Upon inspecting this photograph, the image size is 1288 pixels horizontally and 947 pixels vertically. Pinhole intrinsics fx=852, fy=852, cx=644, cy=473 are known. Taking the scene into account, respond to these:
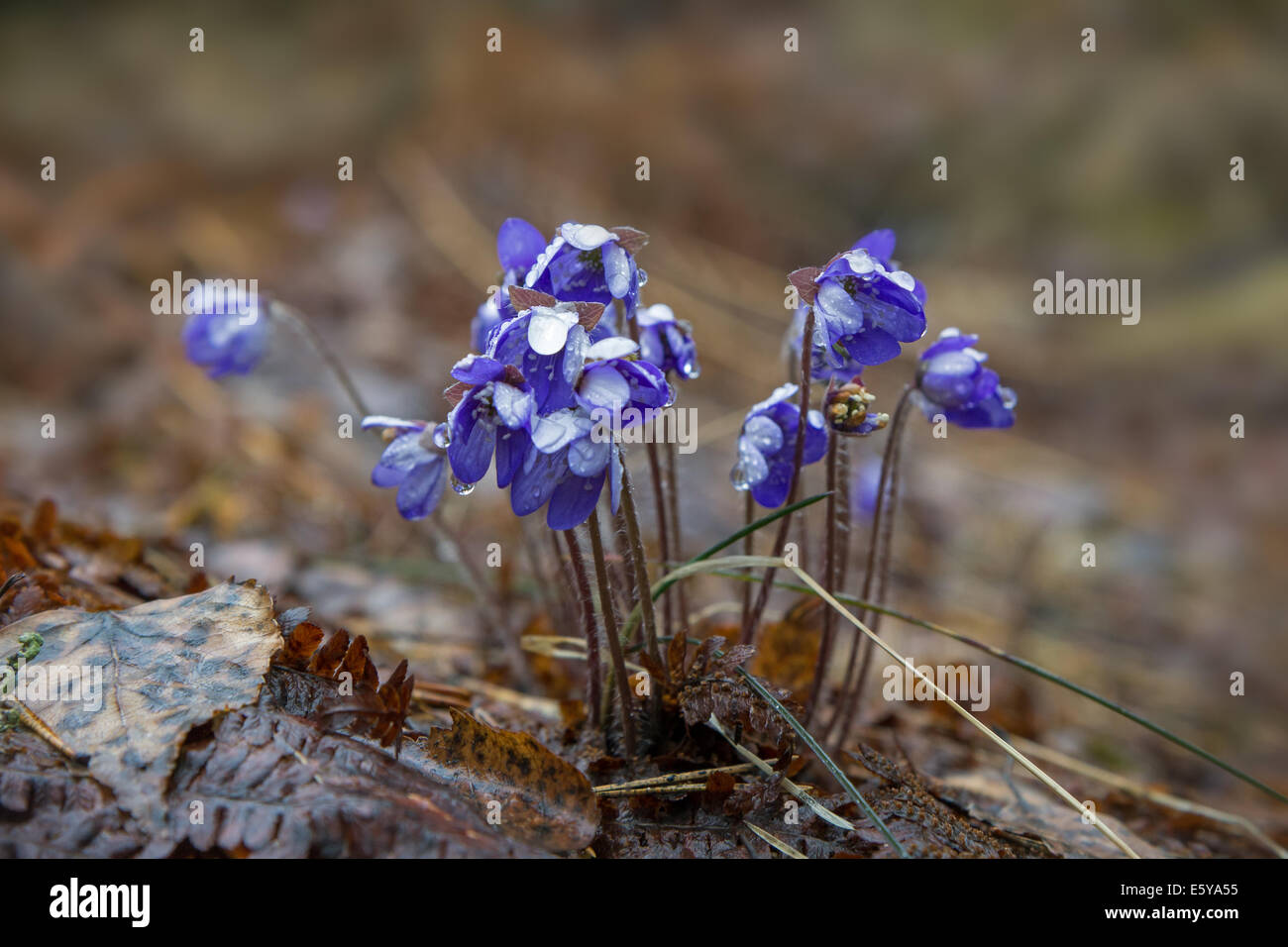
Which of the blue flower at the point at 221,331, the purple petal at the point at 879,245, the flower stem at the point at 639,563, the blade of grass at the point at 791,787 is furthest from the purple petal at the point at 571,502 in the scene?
the blue flower at the point at 221,331

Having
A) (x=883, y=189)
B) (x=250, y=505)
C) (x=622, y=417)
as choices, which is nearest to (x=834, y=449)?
(x=622, y=417)

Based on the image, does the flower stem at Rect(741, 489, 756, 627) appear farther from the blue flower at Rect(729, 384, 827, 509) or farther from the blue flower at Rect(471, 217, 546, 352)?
the blue flower at Rect(471, 217, 546, 352)

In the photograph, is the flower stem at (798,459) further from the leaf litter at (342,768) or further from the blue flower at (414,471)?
the blue flower at (414,471)

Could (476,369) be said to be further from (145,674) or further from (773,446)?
(145,674)

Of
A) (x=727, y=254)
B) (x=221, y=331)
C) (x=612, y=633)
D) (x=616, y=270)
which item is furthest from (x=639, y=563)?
(x=727, y=254)

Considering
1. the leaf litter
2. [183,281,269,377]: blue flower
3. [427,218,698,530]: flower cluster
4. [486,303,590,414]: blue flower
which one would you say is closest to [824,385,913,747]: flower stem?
the leaf litter

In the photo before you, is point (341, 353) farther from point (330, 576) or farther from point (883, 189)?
point (883, 189)
